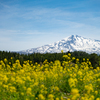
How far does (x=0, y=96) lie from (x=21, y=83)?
1091 millimetres

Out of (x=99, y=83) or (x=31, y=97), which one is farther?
(x=99, y=83)

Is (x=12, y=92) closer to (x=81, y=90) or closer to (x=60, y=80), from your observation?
(x=60, y=80)

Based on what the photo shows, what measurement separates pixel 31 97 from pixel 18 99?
2.50 ft

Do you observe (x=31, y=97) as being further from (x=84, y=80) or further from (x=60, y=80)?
(x=84, y=80)

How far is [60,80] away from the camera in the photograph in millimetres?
8242

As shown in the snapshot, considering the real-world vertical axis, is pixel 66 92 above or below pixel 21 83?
below

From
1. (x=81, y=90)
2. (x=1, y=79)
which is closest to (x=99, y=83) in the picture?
(x=81, y=90)

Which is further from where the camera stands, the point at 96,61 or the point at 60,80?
the point at 96,61

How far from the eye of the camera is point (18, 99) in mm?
5508

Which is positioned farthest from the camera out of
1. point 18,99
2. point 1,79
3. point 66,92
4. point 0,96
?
point 66,92

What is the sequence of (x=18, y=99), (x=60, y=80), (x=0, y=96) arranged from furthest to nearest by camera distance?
(x=60, y=80), (x=0, y=96), (x=18, y=99)

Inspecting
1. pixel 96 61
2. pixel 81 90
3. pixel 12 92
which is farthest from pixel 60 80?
pixel 96 61

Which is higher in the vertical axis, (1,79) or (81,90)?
(1,79)

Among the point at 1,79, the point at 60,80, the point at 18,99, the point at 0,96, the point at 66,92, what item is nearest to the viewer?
the point at 18,99
